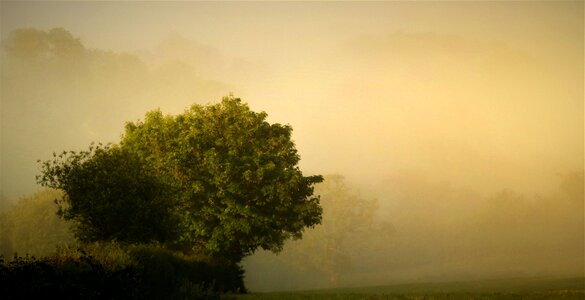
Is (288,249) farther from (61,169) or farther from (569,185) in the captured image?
(569,185)

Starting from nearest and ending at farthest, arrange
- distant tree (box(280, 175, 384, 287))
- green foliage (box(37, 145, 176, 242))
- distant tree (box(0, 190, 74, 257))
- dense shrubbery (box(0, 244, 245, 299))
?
1. dense shrubbery (box(0, 244, 245, 299))
2. green foliage (box(37, 145, 176, 242))
3. distant tree (box(0, 190, 74, 257))
4. distant tree (box(280, 175, 384, 287))

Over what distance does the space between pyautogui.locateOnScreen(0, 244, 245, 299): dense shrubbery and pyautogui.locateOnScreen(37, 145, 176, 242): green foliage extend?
21.2 feet

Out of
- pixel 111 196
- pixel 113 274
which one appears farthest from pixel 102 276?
pixel 111 196

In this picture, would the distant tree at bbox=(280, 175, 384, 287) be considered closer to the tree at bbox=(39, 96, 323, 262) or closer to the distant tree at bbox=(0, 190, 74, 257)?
the distant tree at bbox=(0, 190, 74, 257)

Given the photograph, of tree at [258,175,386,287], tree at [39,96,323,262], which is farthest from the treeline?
tree at [258,175,386,287]

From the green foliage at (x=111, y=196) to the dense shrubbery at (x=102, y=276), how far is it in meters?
6.47

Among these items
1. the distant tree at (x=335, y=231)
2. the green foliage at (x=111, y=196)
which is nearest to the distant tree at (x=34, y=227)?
the distant tree at (x=335, y=231)

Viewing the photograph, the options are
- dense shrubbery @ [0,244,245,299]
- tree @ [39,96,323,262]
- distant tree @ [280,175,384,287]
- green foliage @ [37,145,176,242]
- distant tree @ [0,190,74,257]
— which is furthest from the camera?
distant tree @ [280,175,384,287]

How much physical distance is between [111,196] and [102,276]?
17608mm

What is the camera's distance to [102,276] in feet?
51.9

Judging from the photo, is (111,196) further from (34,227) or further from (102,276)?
(34,227)

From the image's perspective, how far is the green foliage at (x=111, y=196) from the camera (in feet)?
104

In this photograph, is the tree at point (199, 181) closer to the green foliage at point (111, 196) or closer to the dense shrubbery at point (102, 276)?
the green foliage at point (111, 196)

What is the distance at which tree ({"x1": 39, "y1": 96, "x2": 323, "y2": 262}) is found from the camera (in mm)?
32688
